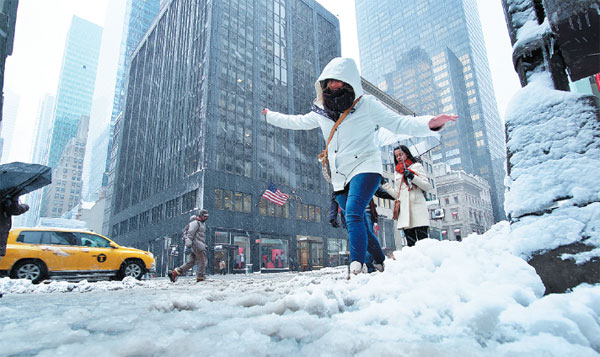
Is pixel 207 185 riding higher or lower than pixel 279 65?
lower

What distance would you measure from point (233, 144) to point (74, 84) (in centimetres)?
19296

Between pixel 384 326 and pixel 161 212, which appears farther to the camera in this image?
pixel 161 212

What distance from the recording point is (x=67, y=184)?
12962 cm

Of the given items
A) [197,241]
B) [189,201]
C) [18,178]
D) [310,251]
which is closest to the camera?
[18,178]

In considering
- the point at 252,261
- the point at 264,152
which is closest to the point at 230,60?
the point at 264,152

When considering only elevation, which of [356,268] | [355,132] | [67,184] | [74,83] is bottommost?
[356,268]

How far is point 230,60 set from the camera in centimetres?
3569

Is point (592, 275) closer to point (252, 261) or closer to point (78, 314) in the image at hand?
point (78, 314)

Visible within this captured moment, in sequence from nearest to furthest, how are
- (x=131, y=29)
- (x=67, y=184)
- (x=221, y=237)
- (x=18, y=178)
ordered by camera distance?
(x=18, y=178)
(x=221, y=237)
(x=131, y=29)
(x=67, y=184)

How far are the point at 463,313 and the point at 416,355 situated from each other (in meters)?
0.46

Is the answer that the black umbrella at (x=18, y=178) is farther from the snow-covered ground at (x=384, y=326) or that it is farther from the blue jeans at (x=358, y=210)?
the blue jeans at (x=358, y=210)

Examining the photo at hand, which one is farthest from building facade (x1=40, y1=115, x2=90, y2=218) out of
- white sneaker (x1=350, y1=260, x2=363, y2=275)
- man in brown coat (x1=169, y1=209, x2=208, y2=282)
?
white sneaker (x1=350, y1=260, x2=363, y2=275)

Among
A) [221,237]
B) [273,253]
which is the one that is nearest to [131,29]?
[221,237]

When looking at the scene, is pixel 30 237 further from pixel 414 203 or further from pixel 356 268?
pixel 414 203
